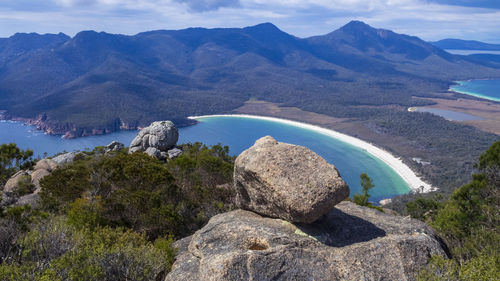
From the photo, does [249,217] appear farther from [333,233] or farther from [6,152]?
[6,152]

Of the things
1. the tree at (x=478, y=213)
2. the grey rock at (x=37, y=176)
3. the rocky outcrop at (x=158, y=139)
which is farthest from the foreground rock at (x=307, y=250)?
the rocky outcrop at (x=158, y=139)

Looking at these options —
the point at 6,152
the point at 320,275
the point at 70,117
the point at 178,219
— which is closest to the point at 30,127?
the point at 70,117

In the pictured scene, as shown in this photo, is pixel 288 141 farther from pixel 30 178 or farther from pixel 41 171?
pixel 30 178

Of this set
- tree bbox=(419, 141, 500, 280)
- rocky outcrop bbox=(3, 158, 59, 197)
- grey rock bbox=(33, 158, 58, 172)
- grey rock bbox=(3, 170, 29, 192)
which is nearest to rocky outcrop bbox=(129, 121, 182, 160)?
grey rock bbox=(33, 158, 58, 172)

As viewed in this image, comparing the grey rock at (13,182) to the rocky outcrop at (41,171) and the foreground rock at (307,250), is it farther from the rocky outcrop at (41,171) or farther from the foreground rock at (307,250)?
the foreground rock at (307,250)

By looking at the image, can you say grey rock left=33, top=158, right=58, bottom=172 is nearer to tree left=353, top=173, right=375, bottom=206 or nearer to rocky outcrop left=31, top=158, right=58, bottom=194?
rocky outcrop left=31, top=158, right=58, bottom=194

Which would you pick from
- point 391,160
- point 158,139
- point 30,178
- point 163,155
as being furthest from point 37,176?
point 391,160
